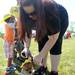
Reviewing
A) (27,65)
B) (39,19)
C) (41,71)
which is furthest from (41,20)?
(41,71)

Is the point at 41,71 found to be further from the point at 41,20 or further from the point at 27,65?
the point at 41,20

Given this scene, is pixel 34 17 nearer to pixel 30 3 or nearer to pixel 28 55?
pixel 30 3

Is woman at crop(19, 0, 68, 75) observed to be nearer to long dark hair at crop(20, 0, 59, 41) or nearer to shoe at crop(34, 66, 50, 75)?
long dark hair at crop(20, 0, 59, 41)

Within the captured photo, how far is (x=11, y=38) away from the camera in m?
6.82

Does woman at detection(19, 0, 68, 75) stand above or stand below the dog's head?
above

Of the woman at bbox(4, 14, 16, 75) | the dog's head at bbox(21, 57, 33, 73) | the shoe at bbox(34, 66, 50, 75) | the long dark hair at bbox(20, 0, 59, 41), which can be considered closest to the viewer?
the long dark hair at bbox(20, 0, 59, 41)

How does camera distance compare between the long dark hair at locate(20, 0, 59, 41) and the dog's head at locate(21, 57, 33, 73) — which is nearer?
the long dark hair at locate(20, 0, 59, 41)

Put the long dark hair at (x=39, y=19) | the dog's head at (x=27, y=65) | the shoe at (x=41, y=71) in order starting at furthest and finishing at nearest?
1. the shoe at (x=41, y=71)
2. the dog's head at (x=27, y=65)
3. the long dark hair at (x=39, y=19)

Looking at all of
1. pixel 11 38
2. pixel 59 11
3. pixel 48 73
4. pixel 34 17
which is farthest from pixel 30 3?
pixel 11 38

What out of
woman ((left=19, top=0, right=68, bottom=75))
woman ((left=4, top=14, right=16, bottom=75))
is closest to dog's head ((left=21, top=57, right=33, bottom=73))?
woman ((left=19, top=0, right=68, bottom=75))

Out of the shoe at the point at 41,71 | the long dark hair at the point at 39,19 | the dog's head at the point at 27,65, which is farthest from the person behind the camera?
the shoe at the point at 41,71

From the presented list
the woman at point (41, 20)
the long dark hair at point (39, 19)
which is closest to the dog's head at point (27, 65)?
the woman at point (41, 20)

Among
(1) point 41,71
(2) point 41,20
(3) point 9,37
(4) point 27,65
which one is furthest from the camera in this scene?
(3) point 9,37

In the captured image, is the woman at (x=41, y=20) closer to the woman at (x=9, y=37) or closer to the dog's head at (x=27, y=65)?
the dog's head at (x=27, y=65)
